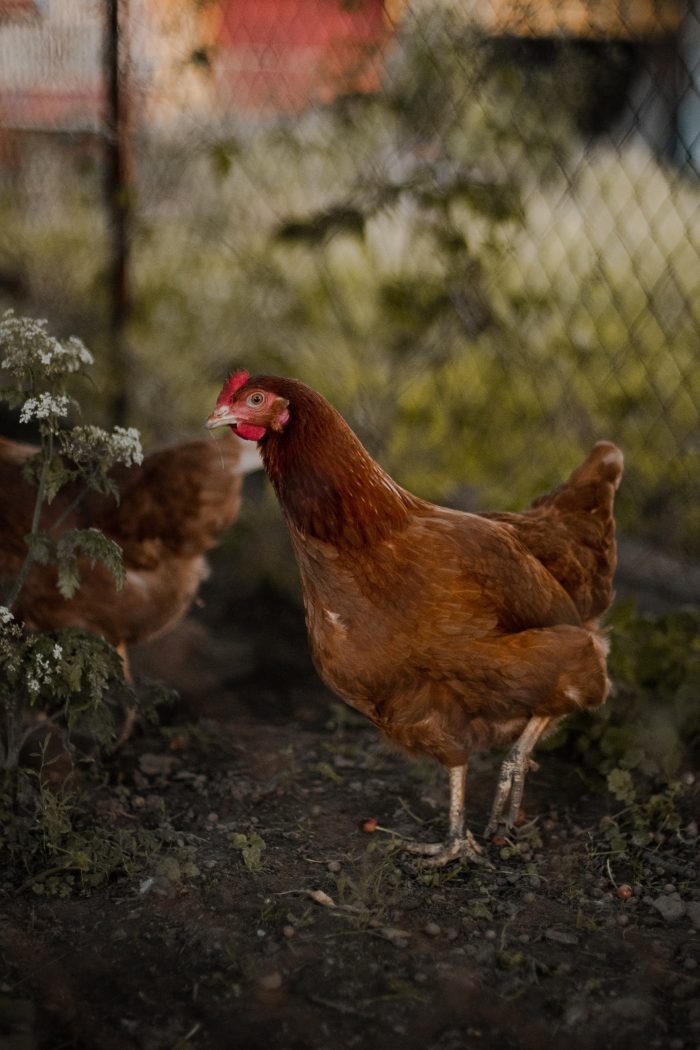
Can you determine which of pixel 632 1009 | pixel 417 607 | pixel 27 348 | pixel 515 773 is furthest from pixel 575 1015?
pixel 27 348

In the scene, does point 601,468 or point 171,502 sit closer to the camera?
point 601,468

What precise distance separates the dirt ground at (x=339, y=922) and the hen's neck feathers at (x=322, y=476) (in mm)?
942

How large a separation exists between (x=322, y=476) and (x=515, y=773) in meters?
1.14

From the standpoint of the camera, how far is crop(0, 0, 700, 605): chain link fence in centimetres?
472

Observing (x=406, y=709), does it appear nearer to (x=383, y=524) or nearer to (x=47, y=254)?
(x=383, y=524)

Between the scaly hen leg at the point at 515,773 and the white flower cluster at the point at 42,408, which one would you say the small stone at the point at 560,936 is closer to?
the scaly hen leg at the point at 515,773

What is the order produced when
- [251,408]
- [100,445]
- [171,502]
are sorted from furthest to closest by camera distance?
[171,502] → [100,445] → [251,408]

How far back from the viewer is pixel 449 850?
308 centimetres

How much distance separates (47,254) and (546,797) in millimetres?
4318

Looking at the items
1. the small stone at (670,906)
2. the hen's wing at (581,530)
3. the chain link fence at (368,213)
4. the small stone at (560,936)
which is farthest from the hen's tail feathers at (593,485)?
the small stone at (560,936)

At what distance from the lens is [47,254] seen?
20.1ft

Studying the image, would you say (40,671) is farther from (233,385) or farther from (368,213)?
(368,213)

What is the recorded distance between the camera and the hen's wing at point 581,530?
333 cm

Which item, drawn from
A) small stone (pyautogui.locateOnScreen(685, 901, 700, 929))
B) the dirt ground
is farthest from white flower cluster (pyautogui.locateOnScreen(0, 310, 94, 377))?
small stone (pyautogui.locateOnScreen(685, 901, 700, 929))
